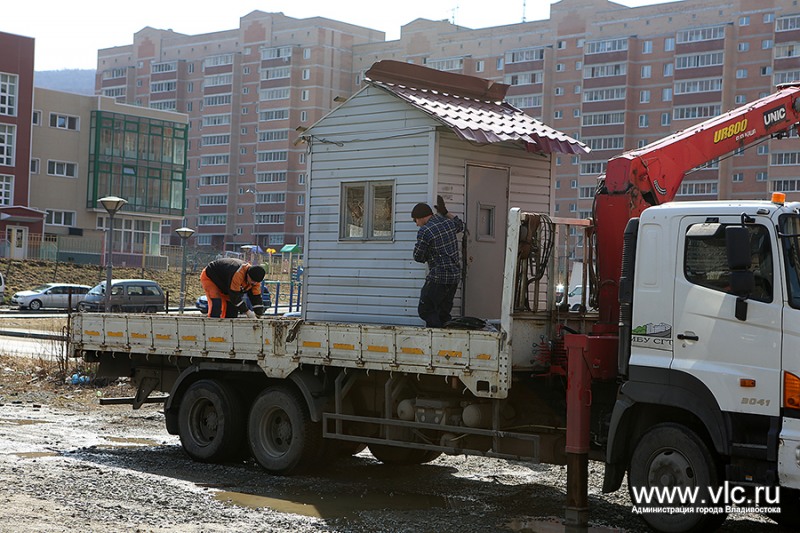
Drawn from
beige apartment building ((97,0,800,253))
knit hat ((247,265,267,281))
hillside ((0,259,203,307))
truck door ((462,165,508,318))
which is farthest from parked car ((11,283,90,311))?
beige apartment building ((97,0,800,253))

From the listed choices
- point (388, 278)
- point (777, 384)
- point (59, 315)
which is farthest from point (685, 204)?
point (59, 315)

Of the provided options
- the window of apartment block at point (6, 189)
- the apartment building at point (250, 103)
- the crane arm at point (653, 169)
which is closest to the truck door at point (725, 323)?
the crane arm at point (653, 169)

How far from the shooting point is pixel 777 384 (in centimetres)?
771

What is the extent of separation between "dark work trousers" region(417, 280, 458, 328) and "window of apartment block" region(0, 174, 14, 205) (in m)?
61.2

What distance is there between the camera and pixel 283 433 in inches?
463

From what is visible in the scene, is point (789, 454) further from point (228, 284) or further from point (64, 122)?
point (64, 122)

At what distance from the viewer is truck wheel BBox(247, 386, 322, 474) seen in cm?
1137

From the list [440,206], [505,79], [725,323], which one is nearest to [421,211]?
[440,206]

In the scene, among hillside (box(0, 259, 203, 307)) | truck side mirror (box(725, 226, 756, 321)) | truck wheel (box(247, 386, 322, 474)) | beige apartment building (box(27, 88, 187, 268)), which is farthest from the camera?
beige apartment building (box(27, 88, 187, 268))

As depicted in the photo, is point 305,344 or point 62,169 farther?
point 62,169

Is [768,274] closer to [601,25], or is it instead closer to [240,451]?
[240,451]

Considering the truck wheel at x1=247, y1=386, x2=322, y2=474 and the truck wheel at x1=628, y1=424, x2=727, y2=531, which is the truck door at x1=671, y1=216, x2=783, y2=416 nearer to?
the truck wheel at x1=628, y1=424, x2=727, y2=531

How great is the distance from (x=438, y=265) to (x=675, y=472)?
4155 millimetres

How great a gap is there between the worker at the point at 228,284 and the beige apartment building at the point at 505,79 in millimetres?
62554
